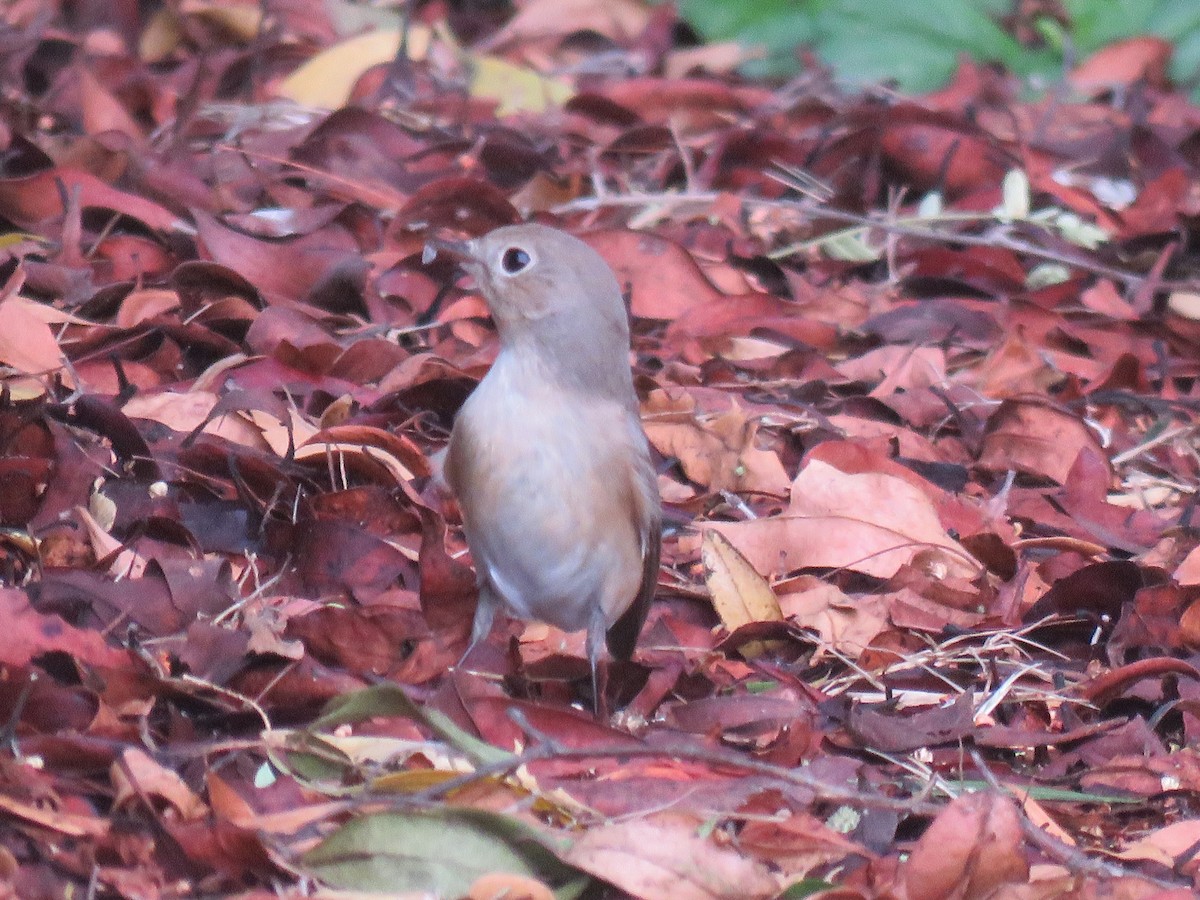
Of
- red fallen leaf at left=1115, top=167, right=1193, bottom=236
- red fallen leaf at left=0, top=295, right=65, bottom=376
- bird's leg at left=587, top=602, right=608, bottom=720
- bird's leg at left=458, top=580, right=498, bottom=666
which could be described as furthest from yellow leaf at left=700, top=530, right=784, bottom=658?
red fallen leaf at left=1115, top=167, right=1193, bottom=236

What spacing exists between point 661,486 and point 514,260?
3.39 ft

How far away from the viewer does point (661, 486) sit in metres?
5.10

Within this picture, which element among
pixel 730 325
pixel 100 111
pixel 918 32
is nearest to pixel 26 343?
pixel 100 111

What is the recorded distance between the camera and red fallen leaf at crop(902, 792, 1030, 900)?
316 cm

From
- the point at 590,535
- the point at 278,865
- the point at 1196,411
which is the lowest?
the point at 1196,411

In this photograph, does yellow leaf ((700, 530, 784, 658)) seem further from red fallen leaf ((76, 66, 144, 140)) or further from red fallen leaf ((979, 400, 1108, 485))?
red fallen leaf ((76, 66, 144, 140))

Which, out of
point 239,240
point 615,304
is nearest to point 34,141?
point 239,240

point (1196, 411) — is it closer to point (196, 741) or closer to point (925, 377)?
point (925, 377)

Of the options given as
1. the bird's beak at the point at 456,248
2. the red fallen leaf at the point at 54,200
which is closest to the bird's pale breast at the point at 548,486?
the bird's beak at the point at 456,248

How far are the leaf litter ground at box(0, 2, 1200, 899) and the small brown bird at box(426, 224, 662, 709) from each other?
0.16 m

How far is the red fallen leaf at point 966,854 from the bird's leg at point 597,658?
0.95 metres

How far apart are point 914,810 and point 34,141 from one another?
4180 millimetres

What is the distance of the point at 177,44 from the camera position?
25.6 feet

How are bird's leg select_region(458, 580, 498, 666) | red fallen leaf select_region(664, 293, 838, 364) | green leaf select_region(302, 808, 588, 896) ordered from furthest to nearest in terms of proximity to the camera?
red fallen leaf select_region(664, 293, 838, 364)
bird's leg select_region(458, 580, 498, 666)
green leaf select_region(302, 808, 588, 896)
